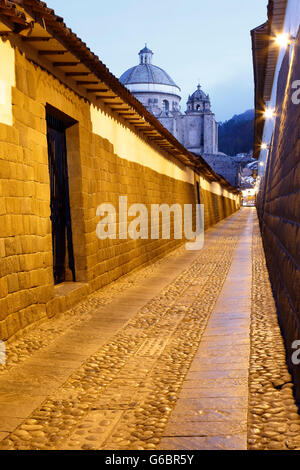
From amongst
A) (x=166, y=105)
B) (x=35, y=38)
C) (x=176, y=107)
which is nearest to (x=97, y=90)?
(x=35, y=38)

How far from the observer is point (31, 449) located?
3092 mm

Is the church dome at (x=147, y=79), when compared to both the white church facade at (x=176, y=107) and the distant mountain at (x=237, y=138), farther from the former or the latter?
the distant mountain at (x=237, y=138)

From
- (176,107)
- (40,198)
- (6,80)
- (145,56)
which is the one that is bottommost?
(40,198)

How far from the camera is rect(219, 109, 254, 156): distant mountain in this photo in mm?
143625

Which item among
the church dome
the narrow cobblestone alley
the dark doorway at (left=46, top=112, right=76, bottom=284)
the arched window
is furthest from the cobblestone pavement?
the arched window

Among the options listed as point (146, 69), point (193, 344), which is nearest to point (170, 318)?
point (193, 344)

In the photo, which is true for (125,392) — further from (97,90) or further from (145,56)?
(145,56)

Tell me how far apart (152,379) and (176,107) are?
11525 centimetres

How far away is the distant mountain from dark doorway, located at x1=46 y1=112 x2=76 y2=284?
13620cm

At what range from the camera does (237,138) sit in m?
149

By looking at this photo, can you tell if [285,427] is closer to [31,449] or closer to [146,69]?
[31,449]

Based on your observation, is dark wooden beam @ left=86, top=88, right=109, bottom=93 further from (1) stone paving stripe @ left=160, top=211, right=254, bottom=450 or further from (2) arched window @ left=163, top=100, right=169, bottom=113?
(2) arched window @ left=163, top=100, right=169, bottom=113

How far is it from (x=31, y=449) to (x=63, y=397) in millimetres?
850

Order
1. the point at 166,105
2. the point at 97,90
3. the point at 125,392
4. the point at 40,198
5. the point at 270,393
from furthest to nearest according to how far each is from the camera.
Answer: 1. the point at 166,105
2. the point at 97,90
3. the point at 40,198
4. the point at 125,392
5. the point at 270,393
